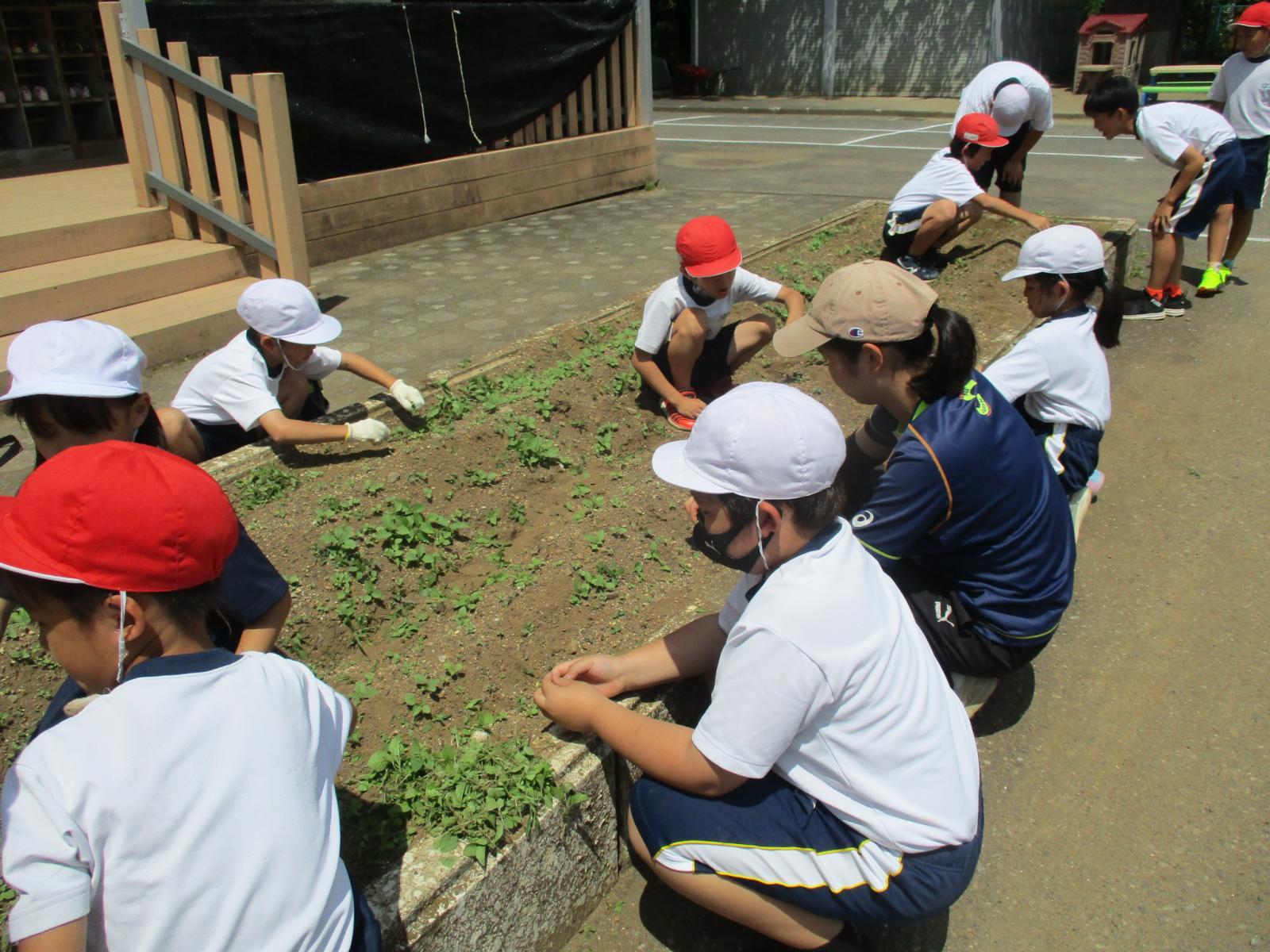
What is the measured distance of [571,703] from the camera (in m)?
2.19

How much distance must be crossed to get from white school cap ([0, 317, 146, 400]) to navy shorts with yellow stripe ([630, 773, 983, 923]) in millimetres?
1764

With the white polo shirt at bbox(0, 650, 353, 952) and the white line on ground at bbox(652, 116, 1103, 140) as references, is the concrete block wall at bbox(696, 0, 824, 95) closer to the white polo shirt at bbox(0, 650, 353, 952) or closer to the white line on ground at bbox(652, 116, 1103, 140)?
the white line on ground at bbox(652, 116, 1103, 140)

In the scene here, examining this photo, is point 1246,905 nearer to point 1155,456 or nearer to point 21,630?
point 1155,456

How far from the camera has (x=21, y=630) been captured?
9.43 ft

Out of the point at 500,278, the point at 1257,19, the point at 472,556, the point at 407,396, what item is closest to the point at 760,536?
the point at 472,556

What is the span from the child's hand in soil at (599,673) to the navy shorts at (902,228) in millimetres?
4818

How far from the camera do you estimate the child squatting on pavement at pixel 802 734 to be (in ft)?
5.81

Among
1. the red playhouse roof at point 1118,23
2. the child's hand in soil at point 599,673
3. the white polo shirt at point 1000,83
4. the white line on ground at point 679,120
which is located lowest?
the child's hand in soil at point 599,673

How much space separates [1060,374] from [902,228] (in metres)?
3.45

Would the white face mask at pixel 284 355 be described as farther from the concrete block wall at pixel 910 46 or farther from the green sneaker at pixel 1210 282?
the concrete block wall at pixel 910 46

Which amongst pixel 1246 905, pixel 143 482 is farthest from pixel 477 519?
pixel 1246 905

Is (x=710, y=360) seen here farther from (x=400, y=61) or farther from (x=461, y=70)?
(x=461, y=70)

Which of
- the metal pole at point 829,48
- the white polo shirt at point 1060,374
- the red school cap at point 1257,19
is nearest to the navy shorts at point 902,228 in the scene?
the red school cap at point 1257,19

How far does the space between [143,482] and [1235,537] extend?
3.87 meters
